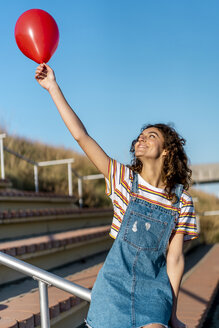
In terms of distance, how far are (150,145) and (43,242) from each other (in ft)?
6.80

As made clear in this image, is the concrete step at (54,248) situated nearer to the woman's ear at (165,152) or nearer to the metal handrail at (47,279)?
the metal handrail at (47,279)

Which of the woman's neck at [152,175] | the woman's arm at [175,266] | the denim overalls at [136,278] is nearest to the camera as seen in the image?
the denim overalls at [136,278]

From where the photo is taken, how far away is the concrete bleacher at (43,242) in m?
2.43

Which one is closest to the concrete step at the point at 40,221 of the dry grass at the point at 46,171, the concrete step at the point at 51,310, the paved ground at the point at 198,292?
the concrete step at the point at 51,310

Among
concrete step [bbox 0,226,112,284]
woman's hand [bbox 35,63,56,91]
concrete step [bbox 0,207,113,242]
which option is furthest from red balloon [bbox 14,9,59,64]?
concrete step [bbox 0,207,113,242]

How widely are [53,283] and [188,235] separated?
532 millimetres

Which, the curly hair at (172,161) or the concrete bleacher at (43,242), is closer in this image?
the curly hair at (172,161)

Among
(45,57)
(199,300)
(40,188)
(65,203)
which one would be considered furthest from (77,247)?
(40,188)

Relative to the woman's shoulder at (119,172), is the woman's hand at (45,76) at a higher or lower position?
higher

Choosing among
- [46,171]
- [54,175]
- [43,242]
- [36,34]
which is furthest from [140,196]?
[46,171]

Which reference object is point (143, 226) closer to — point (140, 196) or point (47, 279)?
point (140, 196)

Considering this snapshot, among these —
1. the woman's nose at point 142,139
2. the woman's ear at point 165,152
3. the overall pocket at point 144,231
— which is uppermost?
the woman's nose at point 142,139

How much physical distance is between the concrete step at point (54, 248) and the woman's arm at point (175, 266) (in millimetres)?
1568

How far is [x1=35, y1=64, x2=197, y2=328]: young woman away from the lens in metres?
1.46
